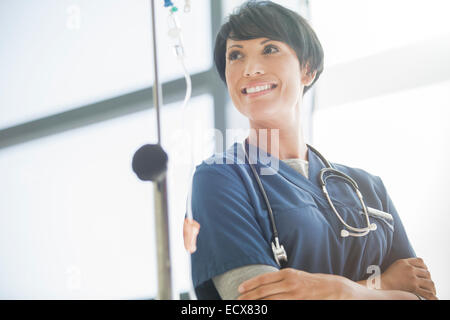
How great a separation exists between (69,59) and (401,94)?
789mm

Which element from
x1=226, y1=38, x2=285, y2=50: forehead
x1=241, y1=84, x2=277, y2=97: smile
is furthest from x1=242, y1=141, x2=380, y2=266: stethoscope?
x1=226, y1=38, x2=285, y2=50: forehead

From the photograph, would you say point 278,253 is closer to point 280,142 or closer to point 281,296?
point 281,296

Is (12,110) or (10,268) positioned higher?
(12,110)

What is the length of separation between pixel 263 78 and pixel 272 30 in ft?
0.34

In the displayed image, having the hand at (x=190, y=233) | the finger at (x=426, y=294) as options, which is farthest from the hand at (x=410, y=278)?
the hand at (x=190, y=233)

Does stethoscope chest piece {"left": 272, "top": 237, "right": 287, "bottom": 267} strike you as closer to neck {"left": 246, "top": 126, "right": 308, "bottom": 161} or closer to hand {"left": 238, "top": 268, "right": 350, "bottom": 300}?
hand {"left": 238, "top": 268, "right": 350, "bottom": 300}

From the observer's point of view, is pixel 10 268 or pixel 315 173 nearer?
pixel 315 173

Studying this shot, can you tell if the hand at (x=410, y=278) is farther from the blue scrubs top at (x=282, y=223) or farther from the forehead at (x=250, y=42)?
the forehead at (x=250, y=42)

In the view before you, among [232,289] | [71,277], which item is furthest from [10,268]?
[232,289]

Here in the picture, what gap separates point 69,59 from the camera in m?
1.06

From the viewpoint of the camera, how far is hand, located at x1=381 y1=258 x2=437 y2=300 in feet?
2.67

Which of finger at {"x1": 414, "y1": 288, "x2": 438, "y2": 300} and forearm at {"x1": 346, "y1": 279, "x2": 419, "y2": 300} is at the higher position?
forearm at {"x1": 346, "y1": 279, "x2": 419, "y2": 300}

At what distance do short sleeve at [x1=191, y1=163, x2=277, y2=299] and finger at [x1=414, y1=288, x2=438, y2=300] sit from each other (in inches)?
12.2
